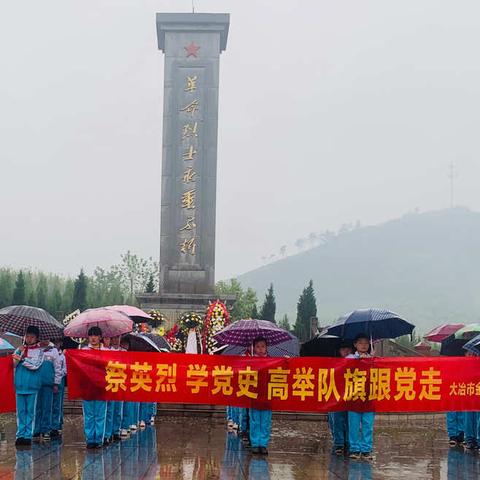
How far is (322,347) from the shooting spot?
30.2 ft

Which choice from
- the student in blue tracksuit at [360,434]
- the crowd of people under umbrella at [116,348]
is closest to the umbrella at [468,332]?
the crowd of people under umbrella at [116,348]

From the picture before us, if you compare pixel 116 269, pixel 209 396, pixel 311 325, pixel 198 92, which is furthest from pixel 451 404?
pixel 116 269

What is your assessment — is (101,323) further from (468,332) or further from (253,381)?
(468,332)

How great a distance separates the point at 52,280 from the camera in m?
41.5

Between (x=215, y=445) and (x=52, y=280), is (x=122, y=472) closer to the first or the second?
(x=215, y=445)

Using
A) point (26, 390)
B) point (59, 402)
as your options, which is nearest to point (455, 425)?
point (59, 402)

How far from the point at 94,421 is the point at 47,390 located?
1.18 meters

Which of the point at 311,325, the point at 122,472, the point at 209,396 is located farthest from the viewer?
the point at 311,325

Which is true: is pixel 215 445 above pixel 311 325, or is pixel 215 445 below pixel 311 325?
below

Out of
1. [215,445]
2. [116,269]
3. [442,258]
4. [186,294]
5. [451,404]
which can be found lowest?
[215,445]

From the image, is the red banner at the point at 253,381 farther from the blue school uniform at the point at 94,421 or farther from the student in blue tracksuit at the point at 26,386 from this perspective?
the student in blue tracksuit at the point at 26,386

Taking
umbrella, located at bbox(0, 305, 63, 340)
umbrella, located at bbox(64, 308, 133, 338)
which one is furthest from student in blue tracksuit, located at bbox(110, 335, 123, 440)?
umbrella, located at bbox(0, 305, 63, 340)

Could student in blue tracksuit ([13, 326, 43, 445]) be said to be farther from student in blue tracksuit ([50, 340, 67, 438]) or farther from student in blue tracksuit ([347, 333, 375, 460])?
student in blue tracksuit ([347, 333, 375, 460])

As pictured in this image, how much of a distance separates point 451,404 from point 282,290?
12982 centimetres
